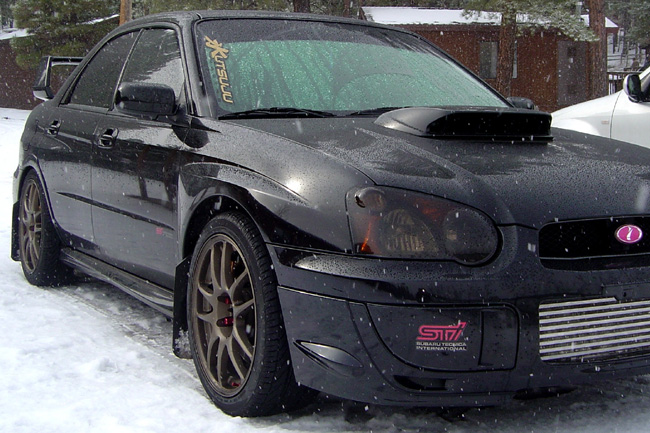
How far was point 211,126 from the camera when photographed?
11.6 ft

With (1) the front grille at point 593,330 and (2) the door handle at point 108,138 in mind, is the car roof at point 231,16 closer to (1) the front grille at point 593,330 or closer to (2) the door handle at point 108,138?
(2) the door handle at point 108,138

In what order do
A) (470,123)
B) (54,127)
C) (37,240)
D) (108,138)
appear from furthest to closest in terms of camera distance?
(37,240)
(54,127)
(108,138)
(470,123)

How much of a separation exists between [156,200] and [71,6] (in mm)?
33282

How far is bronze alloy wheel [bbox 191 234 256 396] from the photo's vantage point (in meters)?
3.13

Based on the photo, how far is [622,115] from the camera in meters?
6.96

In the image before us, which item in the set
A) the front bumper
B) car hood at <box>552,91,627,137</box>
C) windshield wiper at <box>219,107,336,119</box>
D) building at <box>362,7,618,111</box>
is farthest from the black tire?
building at <box>362,7,618,111</box>

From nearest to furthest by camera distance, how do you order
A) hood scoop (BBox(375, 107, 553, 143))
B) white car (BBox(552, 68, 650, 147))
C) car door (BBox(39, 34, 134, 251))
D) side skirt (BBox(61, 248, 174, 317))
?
hood scoop (BBox(375, 107, 553, 143)), side skirt (BBox(61, 248, 174, 317)), car door (BBox(39, 34, 134, 251)), white car (BBox(552, 68, 650, 147))

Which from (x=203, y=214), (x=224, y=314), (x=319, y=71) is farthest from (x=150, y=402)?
(x=319, y=71)

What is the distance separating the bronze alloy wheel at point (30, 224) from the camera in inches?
217

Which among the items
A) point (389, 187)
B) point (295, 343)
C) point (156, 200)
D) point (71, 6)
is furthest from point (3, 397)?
point (71, 6)

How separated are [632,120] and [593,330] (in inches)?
181

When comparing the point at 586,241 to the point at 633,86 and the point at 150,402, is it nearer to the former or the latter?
the point at 150,402

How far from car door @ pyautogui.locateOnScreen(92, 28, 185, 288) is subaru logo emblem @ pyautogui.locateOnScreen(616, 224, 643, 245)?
1.87m

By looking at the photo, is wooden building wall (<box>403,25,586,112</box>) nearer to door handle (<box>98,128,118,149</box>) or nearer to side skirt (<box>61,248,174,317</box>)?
side skirt (<box>61,248,174,317</box>)
